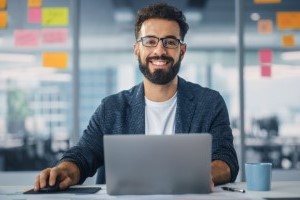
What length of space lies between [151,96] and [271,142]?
14.4 ft

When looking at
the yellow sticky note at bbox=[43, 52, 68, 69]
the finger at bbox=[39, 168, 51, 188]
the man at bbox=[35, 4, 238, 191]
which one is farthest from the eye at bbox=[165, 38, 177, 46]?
the yellow sticky note at bbox=[43, 52, 68, 69]

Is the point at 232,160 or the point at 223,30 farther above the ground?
the point at 223,30

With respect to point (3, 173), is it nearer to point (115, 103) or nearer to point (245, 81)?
point (115, 103)

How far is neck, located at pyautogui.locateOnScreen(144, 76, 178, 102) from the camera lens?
2.09 m

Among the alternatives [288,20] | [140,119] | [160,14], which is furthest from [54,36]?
[288,20]

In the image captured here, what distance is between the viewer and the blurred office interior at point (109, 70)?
134 inches

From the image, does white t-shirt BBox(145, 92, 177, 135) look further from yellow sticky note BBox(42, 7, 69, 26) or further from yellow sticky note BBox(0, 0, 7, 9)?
yellow sticky note BBox(0, 0, 7, 9)

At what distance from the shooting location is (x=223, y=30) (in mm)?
6977

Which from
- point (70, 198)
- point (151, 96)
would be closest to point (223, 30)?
point (151, 96)

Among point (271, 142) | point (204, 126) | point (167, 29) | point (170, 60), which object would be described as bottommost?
point (271, 142)

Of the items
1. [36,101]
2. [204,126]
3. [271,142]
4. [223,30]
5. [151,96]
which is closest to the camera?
[204,126]

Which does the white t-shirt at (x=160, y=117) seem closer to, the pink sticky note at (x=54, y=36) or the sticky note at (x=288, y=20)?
the pink sticky note at (x=54, y=36)

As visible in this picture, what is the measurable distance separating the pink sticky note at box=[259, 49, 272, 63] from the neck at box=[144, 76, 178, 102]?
1.73 m

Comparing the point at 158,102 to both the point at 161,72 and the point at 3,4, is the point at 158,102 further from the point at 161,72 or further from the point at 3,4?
the point at 3,4
